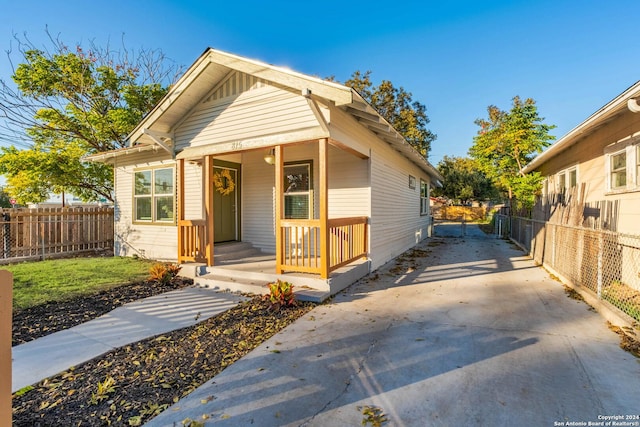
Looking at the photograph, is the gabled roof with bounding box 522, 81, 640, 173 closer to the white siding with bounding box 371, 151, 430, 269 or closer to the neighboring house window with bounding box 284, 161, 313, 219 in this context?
the white siding with bounding box 371, 151, 430, 269

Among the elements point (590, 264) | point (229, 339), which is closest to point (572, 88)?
point (590, 264)

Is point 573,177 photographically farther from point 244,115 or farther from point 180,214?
point 180,214

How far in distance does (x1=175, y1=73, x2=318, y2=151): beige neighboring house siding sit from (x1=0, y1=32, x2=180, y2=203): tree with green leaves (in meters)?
7.44

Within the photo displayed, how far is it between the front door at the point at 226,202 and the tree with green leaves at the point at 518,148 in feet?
35.6

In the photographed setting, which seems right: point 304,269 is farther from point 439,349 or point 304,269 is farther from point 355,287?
point 439,349

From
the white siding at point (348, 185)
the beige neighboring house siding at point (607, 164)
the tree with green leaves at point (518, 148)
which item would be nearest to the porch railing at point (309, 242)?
the white siding at point (348, 185)

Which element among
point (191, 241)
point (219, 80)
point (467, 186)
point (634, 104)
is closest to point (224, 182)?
point (191, 241)

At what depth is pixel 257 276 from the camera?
5652 millimetres

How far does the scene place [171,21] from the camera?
12055mm

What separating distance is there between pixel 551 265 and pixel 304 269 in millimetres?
6091

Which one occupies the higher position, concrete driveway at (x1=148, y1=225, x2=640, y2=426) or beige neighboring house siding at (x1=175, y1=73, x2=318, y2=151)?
beige neighboring house siding at (x1=175, y1=73, x2=318, y2=151)

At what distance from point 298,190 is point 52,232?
8167mm

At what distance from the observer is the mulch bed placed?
2.21 m

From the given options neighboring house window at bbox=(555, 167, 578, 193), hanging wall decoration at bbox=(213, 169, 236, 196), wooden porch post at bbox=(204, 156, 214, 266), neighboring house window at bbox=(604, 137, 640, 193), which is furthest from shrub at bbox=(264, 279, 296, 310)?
neighboring house window at bbox=(555, 167, 578, 193)
